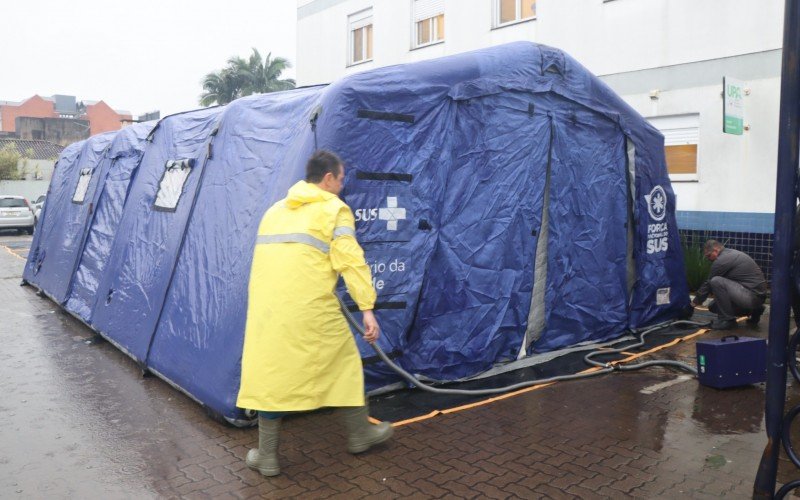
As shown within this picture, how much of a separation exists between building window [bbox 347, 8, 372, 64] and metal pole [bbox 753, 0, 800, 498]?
14.9m

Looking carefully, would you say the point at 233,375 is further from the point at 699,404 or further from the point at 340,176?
the point at 699,404

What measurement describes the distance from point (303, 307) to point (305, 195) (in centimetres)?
68

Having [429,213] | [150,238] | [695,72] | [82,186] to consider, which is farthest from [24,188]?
[429,213]

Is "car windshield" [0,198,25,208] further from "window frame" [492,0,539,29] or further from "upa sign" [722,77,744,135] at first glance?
"upa sign" [722,77,744,135]

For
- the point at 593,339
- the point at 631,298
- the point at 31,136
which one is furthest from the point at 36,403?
the point at 31,136

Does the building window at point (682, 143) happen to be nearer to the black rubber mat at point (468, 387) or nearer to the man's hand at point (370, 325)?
the black rubber mat at point (468, 387)

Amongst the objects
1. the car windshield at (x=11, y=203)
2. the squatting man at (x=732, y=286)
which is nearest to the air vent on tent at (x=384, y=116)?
the squatting man at (x=732, y=286)

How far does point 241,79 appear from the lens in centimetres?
4434

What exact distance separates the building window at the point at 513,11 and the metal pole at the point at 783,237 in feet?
34.5

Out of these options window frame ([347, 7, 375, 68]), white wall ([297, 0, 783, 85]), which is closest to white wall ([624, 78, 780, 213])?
white wall ([297, 0, 783, 85])

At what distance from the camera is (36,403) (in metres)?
5.50

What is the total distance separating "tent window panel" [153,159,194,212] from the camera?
21.4ft

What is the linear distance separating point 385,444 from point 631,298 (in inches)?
159

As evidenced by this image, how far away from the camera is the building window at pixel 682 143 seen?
424 inches
